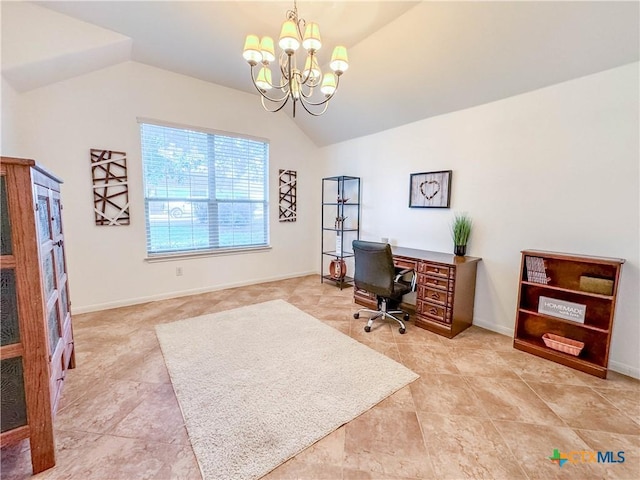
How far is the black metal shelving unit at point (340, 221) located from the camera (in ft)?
14.8

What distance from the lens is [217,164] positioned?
411 cm

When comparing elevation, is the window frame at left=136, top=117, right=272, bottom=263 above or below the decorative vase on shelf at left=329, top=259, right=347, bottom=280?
above

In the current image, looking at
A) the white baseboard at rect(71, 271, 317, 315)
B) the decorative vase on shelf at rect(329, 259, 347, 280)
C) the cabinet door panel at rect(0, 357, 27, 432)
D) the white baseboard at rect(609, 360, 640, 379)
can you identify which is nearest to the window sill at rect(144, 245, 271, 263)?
the white baseboard at rect(71, 271, 317, 315)

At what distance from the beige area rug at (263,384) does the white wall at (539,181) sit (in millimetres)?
1676

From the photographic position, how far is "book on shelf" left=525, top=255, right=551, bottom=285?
7.95 feet

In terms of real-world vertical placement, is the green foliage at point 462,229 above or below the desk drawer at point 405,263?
above

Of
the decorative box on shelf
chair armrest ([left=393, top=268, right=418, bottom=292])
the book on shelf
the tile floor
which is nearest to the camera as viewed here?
the tile floor

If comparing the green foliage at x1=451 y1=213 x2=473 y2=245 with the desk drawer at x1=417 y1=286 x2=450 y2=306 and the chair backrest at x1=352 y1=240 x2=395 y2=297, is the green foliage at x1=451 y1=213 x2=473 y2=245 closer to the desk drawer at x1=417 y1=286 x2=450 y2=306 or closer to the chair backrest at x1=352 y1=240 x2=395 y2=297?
the desk drawer at x1=417 y1=286 x2=450 y2=306

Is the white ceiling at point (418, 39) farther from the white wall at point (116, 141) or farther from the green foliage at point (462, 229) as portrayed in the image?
the green foliage at point (462, 229)

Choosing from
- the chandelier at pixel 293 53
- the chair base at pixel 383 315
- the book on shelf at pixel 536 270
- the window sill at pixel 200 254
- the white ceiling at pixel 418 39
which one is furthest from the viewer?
the window sill at pixel 200 254

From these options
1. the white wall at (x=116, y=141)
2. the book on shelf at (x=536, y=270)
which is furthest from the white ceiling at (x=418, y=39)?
the book on shelf at (x=536, y=270)

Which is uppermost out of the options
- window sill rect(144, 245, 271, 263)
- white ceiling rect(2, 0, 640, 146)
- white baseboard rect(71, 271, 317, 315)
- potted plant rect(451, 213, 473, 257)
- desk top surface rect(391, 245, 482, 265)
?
white ceiling rect(2, 0, 640, 146)

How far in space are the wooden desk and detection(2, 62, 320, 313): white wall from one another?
9.05 feet

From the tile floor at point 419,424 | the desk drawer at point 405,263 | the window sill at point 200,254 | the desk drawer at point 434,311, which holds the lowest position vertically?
the tile floor at point 419,424
